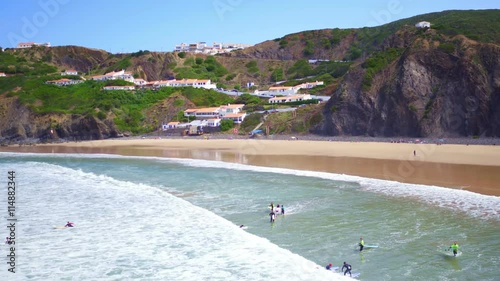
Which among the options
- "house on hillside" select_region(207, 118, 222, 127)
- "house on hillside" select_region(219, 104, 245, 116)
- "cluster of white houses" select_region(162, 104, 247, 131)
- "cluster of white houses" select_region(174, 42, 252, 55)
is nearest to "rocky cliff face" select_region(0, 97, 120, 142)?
"cluster of white houses" select_region(162, 104, 247, 131)

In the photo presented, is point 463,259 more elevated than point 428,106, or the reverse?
point 428,106

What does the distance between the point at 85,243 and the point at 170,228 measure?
3059 millimetres

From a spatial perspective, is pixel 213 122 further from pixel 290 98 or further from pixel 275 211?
pixel 275 211

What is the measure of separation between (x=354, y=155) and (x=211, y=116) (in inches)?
1214

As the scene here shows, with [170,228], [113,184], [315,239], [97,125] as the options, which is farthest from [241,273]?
[97,125]

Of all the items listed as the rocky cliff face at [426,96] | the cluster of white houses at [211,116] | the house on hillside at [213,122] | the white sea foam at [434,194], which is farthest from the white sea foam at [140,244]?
the cluster of white houses at [211,116]

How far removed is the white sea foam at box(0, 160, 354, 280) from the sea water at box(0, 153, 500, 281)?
1.6 inches

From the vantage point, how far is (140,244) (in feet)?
Answer: 51.1

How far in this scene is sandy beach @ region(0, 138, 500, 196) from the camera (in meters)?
26.0

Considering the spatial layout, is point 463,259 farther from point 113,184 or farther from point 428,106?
point 428,106

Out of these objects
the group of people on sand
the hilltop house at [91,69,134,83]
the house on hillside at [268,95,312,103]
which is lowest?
the group of people on sand

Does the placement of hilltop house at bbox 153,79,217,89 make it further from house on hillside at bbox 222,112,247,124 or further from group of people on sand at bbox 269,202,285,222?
group of people on sand at bbox 269,202,285,222

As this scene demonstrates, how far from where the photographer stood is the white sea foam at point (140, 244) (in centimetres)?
1290

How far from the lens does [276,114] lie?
58.8 metres
